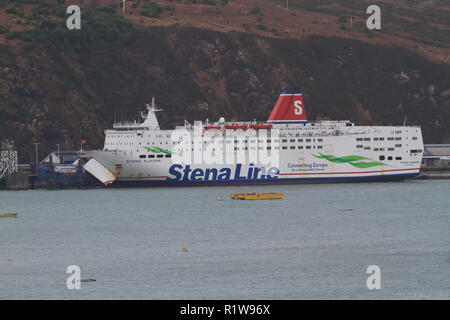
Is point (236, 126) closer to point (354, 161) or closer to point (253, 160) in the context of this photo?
point (253, 160)

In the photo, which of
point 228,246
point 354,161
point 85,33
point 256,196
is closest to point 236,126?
point 354,161

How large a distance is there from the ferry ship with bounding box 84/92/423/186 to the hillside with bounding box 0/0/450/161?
19.4 metres

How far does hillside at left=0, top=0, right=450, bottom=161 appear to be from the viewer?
10738cm

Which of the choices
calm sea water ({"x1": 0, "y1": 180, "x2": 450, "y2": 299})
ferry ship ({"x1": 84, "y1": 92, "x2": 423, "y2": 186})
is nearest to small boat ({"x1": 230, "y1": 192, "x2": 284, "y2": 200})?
calm sea water ({"x1": 0, "y1": 180, "x2": 450, "y2": 299})

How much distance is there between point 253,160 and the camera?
269ft

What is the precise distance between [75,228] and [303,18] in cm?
10573

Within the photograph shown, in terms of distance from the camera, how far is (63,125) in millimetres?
103312

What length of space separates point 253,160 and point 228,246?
121ft

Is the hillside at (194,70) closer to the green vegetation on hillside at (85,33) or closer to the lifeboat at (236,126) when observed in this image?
the green vegetation on hillside at (85,33)

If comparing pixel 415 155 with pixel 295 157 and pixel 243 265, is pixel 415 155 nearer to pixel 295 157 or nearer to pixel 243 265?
pixel 295 157

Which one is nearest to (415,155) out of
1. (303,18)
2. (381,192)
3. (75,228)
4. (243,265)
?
(381,192)

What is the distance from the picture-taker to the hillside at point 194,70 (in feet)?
352

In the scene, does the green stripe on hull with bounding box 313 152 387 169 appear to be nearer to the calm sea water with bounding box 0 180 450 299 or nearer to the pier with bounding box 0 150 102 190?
the calm sea water with bounding box 0 180 450 299

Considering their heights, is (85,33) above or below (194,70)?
above
